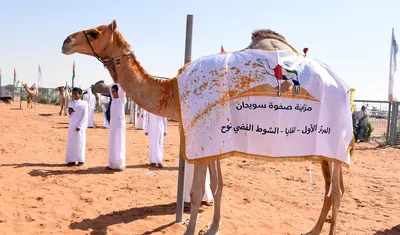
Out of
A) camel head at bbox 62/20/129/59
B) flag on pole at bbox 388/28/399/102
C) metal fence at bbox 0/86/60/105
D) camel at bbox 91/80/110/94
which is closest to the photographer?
camel head at bbox 62/20/129/59

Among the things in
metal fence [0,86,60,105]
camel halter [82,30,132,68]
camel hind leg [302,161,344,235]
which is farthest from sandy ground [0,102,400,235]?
metal fence [0,86,60,105]

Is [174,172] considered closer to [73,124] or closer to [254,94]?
[73,124]

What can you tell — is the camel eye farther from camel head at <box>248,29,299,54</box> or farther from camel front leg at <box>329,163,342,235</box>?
camel front leg at <box>329,163,342,235</box>

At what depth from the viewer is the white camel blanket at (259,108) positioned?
13.6 ft

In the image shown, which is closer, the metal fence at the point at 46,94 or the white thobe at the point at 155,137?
the white thobe at the point at 155,137

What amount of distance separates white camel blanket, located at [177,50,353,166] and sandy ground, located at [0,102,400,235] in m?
1.47

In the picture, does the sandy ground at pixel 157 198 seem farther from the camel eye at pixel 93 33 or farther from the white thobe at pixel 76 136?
the camel eye at pixel 93 33

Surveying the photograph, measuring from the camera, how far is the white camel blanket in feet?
13.6

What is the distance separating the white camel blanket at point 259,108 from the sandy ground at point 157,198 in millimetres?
1475

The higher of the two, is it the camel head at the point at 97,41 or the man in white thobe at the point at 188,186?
the camel head at the point at 97,41

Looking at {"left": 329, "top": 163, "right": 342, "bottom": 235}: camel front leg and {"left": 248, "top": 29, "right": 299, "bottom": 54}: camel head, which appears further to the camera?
{"left": 329, "top": 163, "right": 342, "bottom": 235}: camel front leg

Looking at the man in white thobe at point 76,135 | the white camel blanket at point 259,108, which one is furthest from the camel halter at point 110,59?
the man in white thobe at point 76,135

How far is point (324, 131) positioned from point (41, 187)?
5.19 meters

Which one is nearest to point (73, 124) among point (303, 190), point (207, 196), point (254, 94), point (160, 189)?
point (160, 189)
